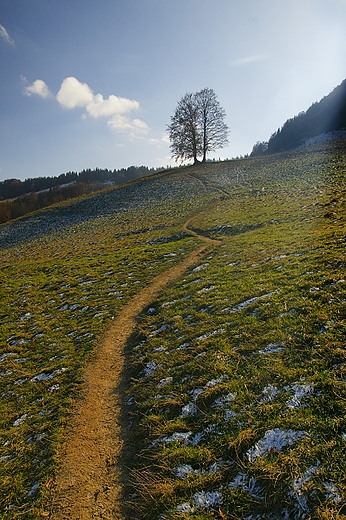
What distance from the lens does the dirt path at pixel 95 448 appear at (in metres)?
5.77

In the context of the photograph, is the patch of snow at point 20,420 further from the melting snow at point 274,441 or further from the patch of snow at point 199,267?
the patch of snow at point 199,267

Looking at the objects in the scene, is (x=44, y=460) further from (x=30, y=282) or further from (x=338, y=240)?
(x=30, y=282)

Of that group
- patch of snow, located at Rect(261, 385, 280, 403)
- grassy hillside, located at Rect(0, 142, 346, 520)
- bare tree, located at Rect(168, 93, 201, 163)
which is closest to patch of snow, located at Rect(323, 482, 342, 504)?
grassy hillside, located at Rect(0, 142, 346, 520)

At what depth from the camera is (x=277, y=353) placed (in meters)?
7.19

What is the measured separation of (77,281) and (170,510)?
16.7 meters

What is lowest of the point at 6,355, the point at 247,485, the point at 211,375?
the point at 6,355

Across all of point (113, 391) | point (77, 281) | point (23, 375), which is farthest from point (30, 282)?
point (113, 391)

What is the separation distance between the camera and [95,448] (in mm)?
7035

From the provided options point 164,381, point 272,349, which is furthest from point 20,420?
point 272,349

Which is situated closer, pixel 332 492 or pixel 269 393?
pixel 332 492

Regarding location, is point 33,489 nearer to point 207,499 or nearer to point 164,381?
point 164,381

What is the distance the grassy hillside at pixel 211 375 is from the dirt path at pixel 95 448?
1.09 ft

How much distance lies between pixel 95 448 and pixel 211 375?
3.61 m

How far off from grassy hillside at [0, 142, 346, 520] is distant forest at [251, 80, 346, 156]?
133 meters
